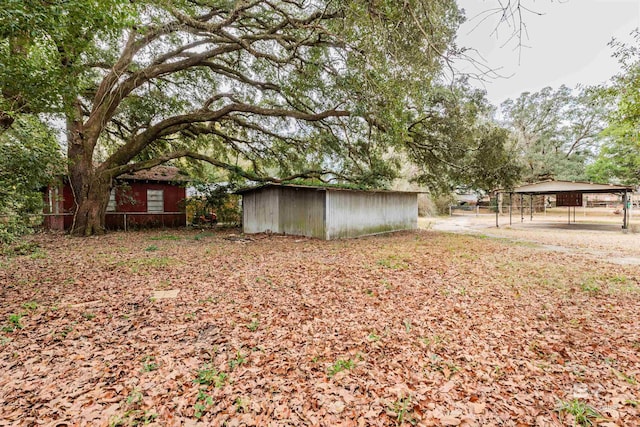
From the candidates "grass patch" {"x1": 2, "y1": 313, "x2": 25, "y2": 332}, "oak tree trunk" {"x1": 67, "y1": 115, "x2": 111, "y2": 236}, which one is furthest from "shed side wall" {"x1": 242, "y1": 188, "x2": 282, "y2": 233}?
"grass patch" {"x1": 2, "y1": 313, "x2": 25, "y2": 332}

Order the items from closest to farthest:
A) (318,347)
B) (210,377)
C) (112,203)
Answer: (210,377) < (318,347) < (112,203)

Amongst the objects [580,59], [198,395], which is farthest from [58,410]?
[580,59]

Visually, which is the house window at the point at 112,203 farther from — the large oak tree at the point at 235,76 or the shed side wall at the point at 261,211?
the shed side wall at the point at 261,211

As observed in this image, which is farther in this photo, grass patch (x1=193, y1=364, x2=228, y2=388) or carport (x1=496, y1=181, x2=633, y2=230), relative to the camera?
carport (x1=496, y1=181, x2=633, y2=230)

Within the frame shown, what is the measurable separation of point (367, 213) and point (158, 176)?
39.4 feet

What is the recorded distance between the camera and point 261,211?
13.2 metres

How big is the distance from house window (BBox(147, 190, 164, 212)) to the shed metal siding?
27.5 feet

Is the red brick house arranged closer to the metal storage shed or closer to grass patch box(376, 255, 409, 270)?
the metal storage shed

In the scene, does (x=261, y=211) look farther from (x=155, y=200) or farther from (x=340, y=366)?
(x=340, y=366)

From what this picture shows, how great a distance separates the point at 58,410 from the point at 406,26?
213 inches

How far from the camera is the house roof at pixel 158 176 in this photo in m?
15.2

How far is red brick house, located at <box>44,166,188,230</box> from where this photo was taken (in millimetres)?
13695

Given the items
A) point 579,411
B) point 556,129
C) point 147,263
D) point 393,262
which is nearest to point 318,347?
point 579,411

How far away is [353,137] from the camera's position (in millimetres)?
12250
